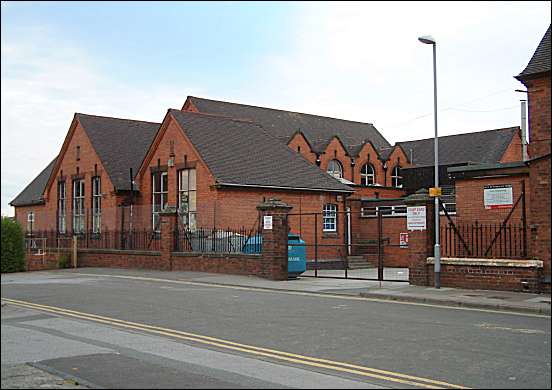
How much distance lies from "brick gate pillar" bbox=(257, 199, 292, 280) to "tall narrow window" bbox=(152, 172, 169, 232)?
1254cm

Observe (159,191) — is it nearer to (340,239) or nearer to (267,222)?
(340,239)

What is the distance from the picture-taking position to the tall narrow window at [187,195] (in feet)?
109

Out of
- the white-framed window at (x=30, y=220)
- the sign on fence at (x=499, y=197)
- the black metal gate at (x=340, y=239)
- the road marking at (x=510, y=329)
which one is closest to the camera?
the road marking at (x=510, y=329)

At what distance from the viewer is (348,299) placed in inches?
704

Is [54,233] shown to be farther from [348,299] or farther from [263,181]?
[348,299]

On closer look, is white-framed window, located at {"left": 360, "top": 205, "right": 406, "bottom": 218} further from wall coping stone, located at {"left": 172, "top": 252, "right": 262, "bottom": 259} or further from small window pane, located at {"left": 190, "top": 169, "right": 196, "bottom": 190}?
wall coping stone, located at {"left": 172, "top": 252, "right": 262, "bottom": 259}

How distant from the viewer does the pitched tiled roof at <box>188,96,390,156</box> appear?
155ft

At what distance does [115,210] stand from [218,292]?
18544 millimetres

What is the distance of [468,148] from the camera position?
165 ft

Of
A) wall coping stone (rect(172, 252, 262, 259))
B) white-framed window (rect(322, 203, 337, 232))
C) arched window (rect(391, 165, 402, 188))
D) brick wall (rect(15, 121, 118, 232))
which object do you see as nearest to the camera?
wall coping stone (rect(172, 252, 262, 259))

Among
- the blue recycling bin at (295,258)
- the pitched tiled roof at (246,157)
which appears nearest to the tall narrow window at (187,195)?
the pitched tiled roof at (246,157)

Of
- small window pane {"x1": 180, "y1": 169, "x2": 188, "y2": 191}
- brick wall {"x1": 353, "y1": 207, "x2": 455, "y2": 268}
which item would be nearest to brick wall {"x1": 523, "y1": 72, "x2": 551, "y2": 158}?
brick wall {"x1": 353, "y1": 207, "x2": 455, "y2": 268}

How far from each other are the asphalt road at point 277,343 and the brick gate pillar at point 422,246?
3701 millimetres

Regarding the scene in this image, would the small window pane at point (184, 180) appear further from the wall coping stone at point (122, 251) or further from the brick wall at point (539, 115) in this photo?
the brick wall at point (539, 115)
